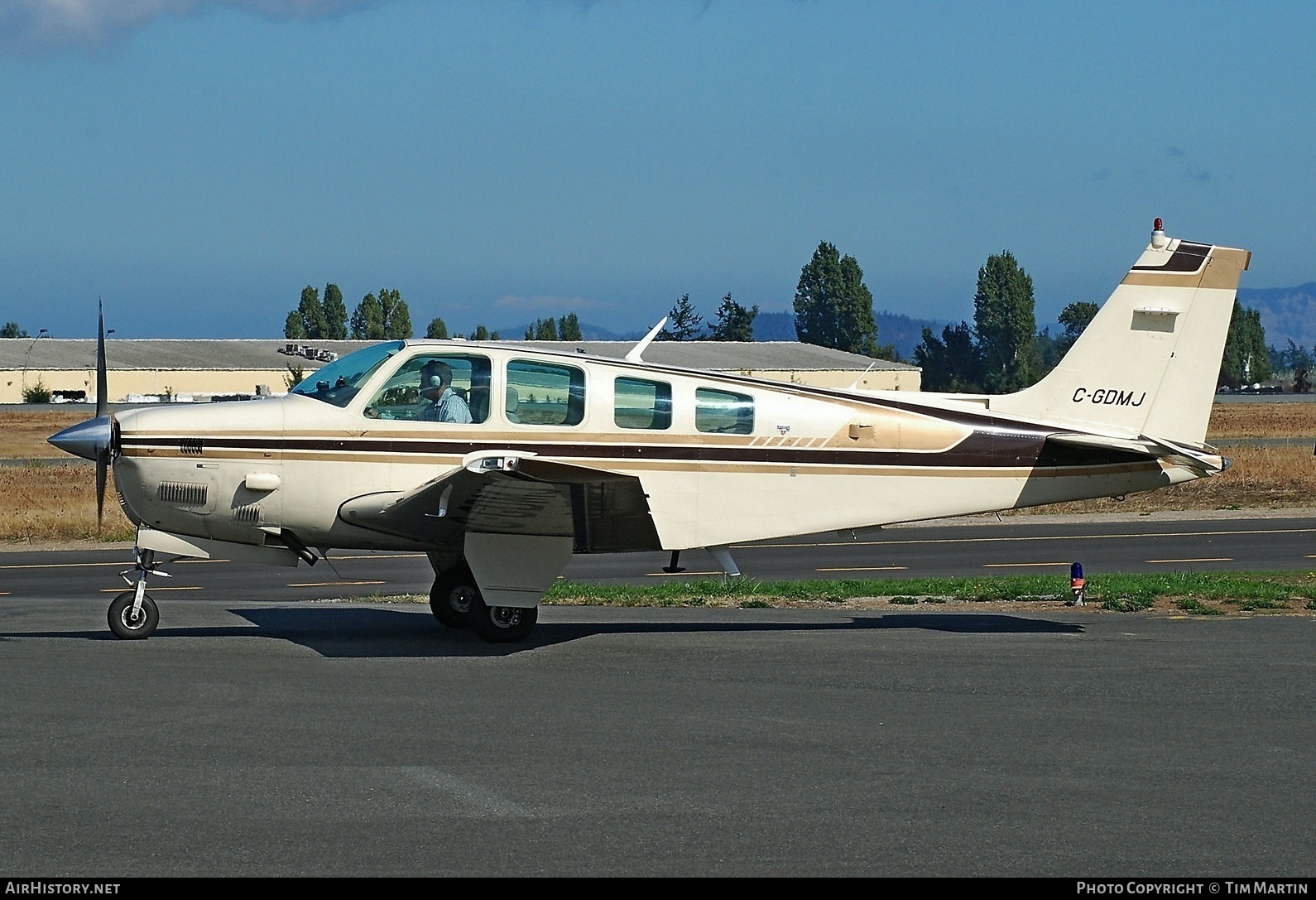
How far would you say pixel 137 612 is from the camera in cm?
1180

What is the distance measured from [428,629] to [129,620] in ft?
8.62

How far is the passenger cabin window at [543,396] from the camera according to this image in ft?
38.4

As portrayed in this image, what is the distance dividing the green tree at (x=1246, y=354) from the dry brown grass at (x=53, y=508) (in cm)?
12987

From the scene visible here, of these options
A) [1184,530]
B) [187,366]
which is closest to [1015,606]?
[1184,530]

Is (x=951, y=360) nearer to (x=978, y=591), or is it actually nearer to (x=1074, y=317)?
(x=1074, y=317)

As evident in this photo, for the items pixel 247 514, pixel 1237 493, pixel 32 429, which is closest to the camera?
pixel 247 514

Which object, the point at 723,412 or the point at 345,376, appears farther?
the point at 723,412

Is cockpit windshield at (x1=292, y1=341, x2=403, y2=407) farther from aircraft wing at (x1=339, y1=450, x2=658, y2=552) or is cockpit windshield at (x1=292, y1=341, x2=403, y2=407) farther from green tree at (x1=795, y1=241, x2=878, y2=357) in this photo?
green tree at (x1=795, y1=241, x2=878, y2=357)

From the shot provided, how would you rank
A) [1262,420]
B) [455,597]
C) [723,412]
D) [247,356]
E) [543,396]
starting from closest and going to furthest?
[543,396], [723,412], [455,597], [1262,420], [247,356]

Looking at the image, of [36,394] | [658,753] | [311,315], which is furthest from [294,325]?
[658,753]

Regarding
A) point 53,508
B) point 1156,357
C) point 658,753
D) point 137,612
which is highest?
point 1156,357

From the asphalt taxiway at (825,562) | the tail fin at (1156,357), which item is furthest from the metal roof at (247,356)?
the tail fin at (1156,357)

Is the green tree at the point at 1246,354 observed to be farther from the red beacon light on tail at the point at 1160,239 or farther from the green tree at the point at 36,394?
the red beacon light on tail at the point at 1160,239

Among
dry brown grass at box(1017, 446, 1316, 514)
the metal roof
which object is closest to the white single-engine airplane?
dry brown grass at box(1017, 446, 1316, 514)
